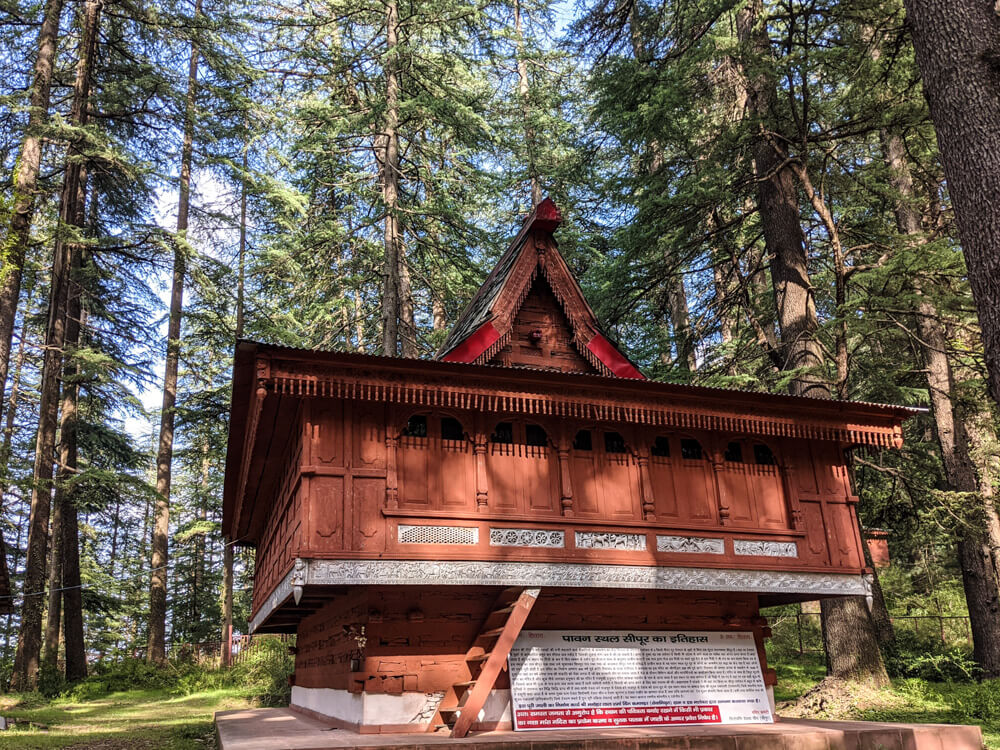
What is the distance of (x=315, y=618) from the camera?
49.5 feet

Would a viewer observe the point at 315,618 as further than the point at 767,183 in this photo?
No

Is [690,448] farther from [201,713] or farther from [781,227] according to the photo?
[201,713]

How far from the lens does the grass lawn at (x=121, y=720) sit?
43.7 ft

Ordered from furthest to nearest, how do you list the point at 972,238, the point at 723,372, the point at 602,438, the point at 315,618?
the point at 723,372
the point at 315,618
the point at 602,438
the point at 972,238

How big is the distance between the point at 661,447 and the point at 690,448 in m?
0.53

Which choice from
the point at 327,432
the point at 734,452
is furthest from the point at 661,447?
the point at 327,432

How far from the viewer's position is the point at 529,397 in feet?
34.1

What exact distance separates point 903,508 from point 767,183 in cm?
858

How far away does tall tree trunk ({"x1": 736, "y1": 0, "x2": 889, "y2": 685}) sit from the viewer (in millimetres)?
14391

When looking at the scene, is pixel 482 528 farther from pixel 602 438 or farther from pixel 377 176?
pixel 377 176

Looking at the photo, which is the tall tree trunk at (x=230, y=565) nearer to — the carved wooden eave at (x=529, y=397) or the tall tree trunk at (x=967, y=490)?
the carved wooden eave at (x=529, y=397)

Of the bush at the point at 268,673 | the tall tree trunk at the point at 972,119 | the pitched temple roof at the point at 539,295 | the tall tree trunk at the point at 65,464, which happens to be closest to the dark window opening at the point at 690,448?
the pitched temple roof at the point at 539,295

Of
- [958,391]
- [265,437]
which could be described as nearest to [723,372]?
[958,391]

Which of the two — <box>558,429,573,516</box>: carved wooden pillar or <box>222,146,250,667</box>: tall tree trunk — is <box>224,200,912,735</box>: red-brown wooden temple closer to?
<box>558,429,573,516</box>: carved wooden pillar
